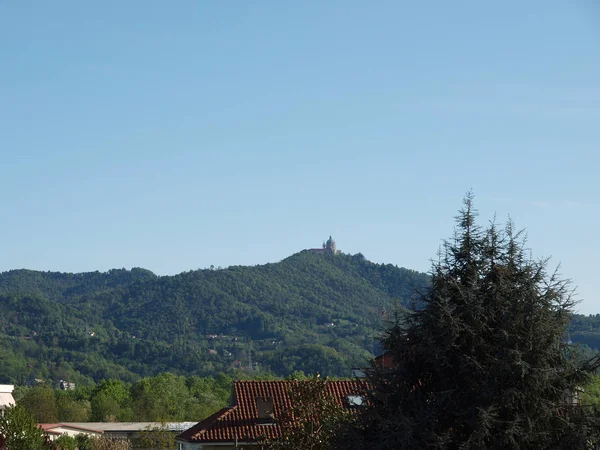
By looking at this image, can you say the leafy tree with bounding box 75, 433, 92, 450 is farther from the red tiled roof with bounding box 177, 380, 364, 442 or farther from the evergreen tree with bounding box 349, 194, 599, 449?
the evergreen tree with bounding box 349, 194, 599, 449

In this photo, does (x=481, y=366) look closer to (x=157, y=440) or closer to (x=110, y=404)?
(x=157, y=440)

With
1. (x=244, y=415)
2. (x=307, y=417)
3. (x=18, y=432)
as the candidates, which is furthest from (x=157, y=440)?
(x=307, y=417)

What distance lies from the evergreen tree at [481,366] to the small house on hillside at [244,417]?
19823 millimetres

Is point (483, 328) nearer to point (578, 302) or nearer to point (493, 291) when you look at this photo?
point (493, 291)

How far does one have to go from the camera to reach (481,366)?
17422 millimetres

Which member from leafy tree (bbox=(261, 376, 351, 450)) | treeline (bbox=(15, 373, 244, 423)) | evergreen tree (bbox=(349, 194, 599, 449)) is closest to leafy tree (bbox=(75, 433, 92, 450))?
leafy tree (bbox=(261, 376, 351, 450))

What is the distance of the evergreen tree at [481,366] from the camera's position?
17.3 meters

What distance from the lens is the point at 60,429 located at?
70.1 m

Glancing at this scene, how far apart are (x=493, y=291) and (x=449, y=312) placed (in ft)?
3.67

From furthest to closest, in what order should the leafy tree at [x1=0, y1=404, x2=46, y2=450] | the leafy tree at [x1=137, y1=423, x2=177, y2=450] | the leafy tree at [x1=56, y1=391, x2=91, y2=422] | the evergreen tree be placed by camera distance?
1. the leafy tree at [x1=56, y1=391, x2=91, y2=422]
2. the leafy tree at [x1=137, y1=423, x2=177, y2=450]
3. the leafy tree at [x1=0, y1=404, x2=46, y2=450]
4. the evergreen tree

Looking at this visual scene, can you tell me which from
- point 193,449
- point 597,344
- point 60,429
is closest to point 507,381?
point 193,449

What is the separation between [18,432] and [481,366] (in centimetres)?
1832

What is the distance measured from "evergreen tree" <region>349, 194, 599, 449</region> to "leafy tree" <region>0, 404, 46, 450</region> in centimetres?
1555

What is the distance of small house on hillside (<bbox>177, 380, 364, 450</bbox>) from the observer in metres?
40.5
